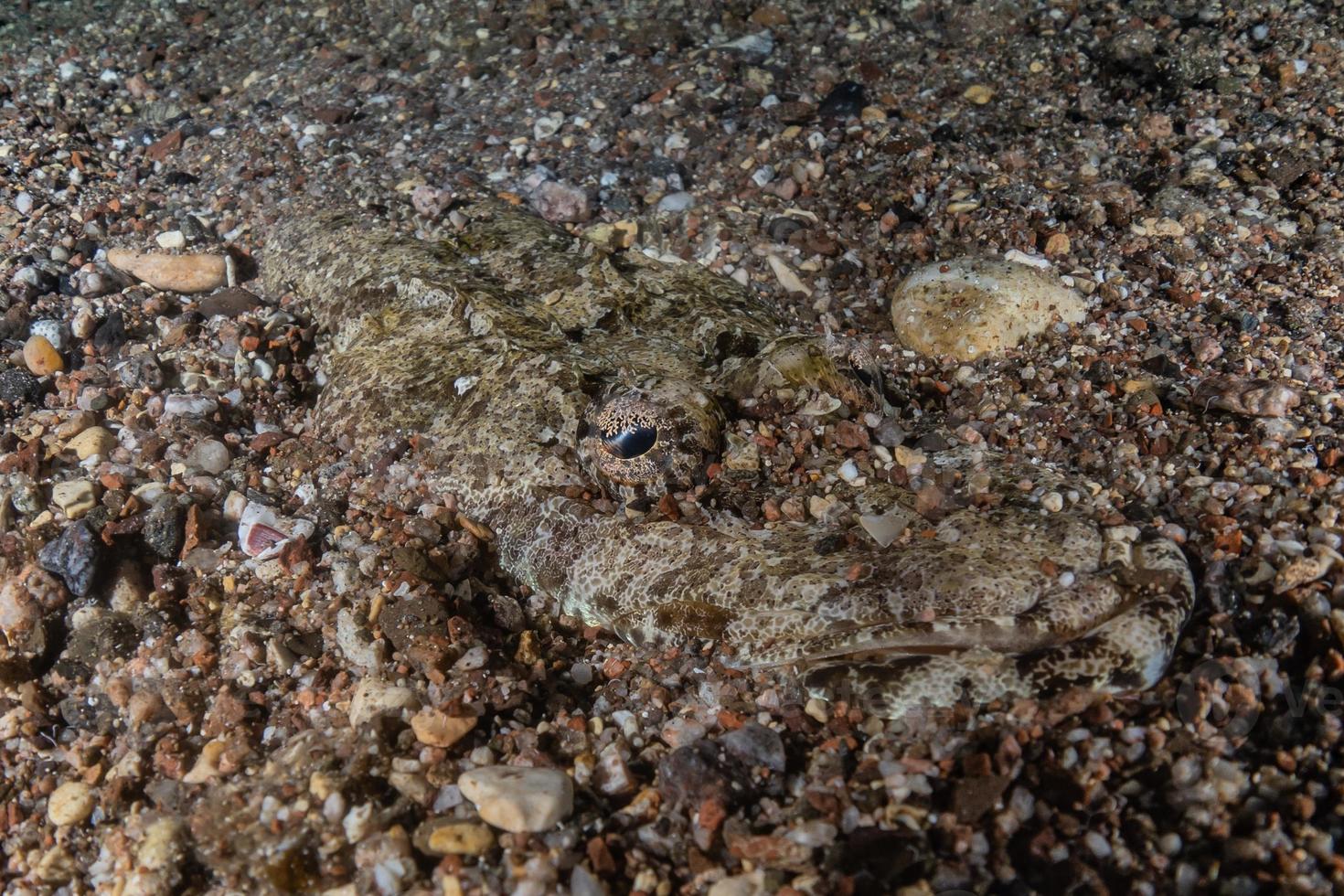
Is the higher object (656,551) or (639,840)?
(656,551)

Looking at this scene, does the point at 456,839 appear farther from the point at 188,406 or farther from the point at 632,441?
the point at 188,406

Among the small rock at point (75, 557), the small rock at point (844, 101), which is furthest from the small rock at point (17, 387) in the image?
the small rock at point (844, 101)

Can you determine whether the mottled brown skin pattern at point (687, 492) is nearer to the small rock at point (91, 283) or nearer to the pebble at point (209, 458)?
the pebble at point (209, 458)

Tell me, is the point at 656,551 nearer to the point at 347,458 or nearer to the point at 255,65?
the point at 347,458

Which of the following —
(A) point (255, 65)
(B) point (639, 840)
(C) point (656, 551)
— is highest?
(A) point (255, 65)

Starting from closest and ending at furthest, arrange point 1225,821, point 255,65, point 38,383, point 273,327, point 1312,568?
1. point 1225,821
2. point 1312,568
3. point 38,383
4. point 273,327
5. point 255,65

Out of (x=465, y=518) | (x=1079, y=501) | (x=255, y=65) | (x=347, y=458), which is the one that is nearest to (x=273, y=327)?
(x=347, y=458)

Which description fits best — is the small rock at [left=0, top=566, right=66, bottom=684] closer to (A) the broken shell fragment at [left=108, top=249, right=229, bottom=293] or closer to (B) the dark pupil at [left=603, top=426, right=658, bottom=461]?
(A) the broken shell fragment at [left=108, top=249, right=229, bottom=293]

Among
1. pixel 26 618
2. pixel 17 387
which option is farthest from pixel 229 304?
pixel 26 618
